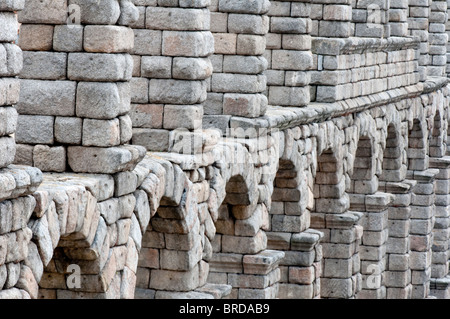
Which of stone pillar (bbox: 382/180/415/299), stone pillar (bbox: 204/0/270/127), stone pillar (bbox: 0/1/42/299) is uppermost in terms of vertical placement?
stone pillar (bbox: 204/0/270/127)

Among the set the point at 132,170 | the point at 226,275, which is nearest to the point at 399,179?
the point at 226,275

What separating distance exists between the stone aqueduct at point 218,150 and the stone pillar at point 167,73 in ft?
0.05

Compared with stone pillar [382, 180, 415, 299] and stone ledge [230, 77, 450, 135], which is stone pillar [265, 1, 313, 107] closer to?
stone ledge [230, 77, 450, 135]

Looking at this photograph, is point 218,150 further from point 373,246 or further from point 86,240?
point 373,246

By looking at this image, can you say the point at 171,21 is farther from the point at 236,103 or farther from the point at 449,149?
the point at 449,149

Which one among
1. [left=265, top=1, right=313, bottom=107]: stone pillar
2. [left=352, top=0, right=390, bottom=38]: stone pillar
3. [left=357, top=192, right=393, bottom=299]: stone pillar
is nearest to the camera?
[left=265, top=1, right=313, bottom=107]: stone pillar

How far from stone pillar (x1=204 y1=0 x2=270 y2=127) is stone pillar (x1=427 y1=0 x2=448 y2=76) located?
13.9 m

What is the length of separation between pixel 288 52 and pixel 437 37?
12253mm

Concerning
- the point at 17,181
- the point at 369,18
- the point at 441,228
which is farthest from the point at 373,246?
the point at 17,181

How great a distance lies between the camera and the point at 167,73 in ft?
47.9

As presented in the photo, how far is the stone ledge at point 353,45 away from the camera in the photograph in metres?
20.6

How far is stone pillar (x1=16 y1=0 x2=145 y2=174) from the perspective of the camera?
12273 millimetres

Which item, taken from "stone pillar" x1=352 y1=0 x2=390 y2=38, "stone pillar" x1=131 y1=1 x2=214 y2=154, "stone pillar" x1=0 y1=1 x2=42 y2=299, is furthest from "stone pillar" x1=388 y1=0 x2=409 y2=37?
"stone pillar" x1=0 y1=1 x2=42 y2=299

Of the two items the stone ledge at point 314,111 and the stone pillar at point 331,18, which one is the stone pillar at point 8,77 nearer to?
the stone ledge at point 314,111
